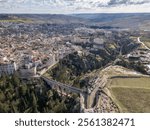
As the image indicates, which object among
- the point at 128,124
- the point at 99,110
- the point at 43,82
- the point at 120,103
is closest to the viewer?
the point at 128,124

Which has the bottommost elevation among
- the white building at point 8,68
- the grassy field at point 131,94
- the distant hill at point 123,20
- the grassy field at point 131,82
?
the distant hill at point 123,20

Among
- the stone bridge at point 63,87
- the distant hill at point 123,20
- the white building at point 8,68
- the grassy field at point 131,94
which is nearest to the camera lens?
the grassy field at point 131,94

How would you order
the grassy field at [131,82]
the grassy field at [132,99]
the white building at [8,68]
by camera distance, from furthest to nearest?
the white building at [8,68]
the grassy field at [131,82]
the grassy field at [132,99]

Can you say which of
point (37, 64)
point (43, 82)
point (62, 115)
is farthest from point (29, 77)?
point (62, 115)

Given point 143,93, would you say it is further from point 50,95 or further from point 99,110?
point 50,95

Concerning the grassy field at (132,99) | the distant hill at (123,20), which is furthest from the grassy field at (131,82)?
the distant hill at (123,20)

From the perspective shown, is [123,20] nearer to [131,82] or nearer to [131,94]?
[131,82]

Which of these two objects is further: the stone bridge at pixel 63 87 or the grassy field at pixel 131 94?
the stone bridge at pixel 63 87

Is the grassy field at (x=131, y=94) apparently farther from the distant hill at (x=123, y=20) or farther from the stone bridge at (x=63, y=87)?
the distant hill at (x=123, y=20)

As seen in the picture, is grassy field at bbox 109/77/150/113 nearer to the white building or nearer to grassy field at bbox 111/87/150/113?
grassy field at bbox 111/87/150/113

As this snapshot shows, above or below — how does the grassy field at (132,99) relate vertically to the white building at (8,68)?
above
